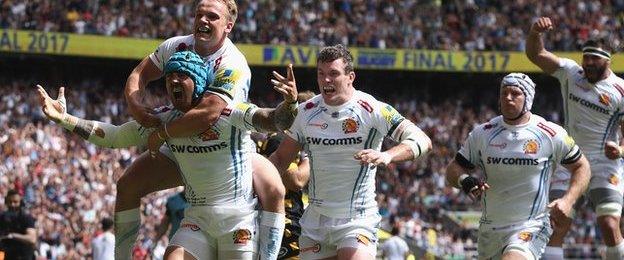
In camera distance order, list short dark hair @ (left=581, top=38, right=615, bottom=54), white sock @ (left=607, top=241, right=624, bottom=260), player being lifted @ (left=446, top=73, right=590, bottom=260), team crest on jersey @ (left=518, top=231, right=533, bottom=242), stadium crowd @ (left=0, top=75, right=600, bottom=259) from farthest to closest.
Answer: stadium crowd @ (left=0, top=75, right=600, bottom=259), short dark hair @ (left=581, top=38, right=615, bottom=54), white sock @ (left=607, top=241, right=624, bottom=260), player being lifted @ (left=446, top=73, right=590, bottom=260), team crest on jersey @ (left=518, top=231, right=533, bottom=242)

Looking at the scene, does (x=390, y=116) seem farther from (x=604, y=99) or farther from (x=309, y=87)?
(x=309, y=87)

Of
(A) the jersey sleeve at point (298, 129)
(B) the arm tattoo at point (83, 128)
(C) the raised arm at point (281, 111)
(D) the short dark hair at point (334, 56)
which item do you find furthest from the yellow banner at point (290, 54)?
(C) the raised arm at point (281, 111)

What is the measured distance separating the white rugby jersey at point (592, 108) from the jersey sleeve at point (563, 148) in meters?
1.98

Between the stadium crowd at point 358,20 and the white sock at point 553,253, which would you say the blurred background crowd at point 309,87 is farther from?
the white sock at point 553,253

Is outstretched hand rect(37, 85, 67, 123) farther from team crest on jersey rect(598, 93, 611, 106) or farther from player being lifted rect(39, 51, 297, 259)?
team crest on jersey rect(598, 93, 611, 106)

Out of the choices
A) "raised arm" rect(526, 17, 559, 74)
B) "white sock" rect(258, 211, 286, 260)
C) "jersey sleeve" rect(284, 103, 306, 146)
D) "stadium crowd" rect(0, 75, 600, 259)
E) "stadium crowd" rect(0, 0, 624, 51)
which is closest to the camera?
"white sock" rect(258, 211, 286, 260)

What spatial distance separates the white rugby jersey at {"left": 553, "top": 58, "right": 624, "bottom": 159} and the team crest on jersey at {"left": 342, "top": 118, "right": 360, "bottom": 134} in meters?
3.50

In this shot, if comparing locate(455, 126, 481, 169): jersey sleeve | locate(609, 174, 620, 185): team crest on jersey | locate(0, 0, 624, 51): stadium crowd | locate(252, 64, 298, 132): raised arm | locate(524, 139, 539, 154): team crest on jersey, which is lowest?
locate(0, 0, 624, 51): stadium crowd

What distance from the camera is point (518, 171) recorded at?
9820 mm

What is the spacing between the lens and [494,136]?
32.7ft

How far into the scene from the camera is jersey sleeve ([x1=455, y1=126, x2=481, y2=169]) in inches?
396

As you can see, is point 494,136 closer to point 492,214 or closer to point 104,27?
point 492,214

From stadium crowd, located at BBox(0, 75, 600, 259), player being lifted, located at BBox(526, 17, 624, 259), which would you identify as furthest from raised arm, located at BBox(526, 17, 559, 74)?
stadium crowd, located at BBox(0, 75, 600, 259)

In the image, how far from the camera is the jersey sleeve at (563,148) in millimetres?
9898
